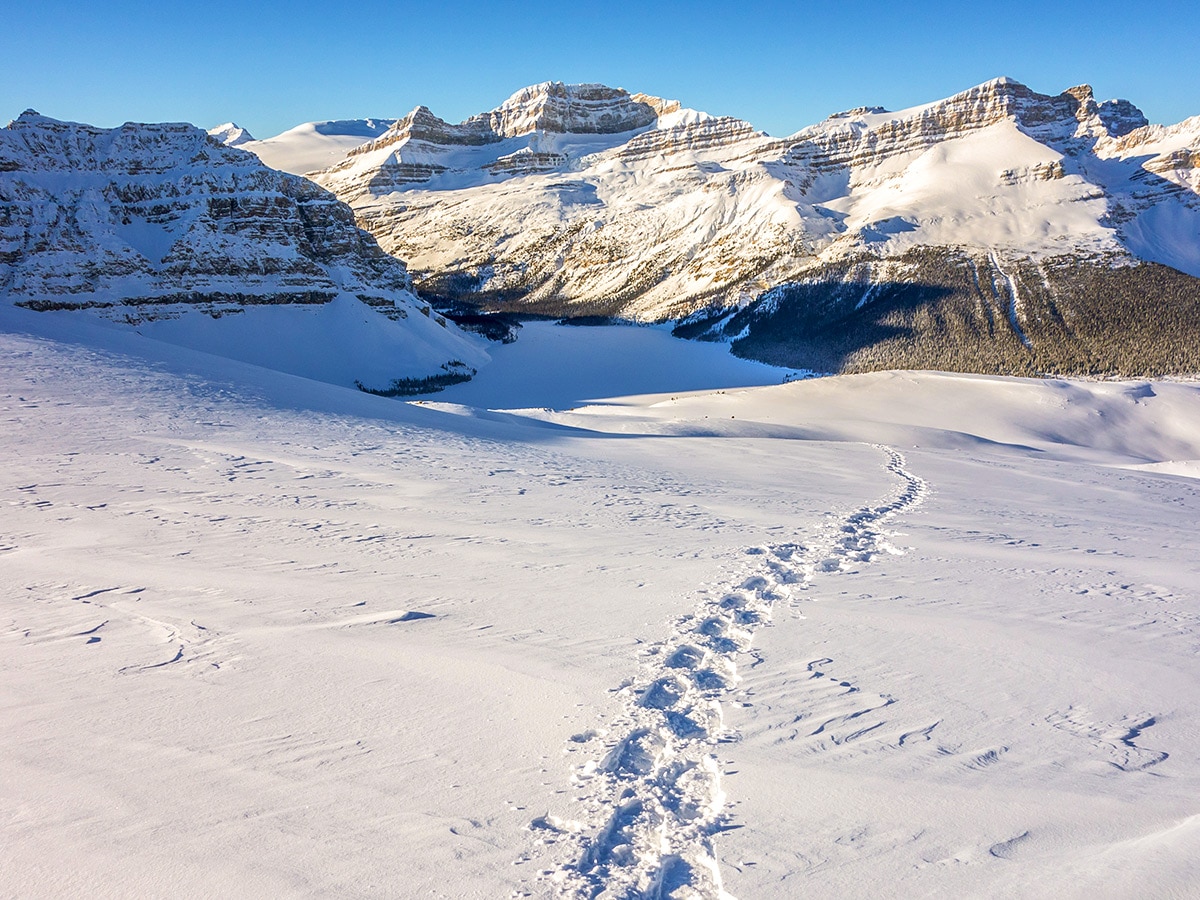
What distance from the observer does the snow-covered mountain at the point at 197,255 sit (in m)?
63.2

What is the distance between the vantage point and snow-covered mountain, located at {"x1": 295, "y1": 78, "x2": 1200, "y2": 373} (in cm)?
8812

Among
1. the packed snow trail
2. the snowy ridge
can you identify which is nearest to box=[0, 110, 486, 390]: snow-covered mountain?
the snowy ridge

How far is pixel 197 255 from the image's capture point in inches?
2660

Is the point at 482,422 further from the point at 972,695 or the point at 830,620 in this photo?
the point at 972,695

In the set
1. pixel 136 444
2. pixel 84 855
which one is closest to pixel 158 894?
pixel 84 855

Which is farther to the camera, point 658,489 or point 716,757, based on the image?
point 658,489

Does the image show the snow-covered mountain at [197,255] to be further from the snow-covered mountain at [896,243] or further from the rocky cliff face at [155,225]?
the snow-covered mountain at [896,243]

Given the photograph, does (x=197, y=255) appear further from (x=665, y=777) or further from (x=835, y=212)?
(x=835, y=212)

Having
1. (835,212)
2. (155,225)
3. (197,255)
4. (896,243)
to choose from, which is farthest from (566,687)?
(835,212)

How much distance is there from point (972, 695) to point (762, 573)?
11.0ft

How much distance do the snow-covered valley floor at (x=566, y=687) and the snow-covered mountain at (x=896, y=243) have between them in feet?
251

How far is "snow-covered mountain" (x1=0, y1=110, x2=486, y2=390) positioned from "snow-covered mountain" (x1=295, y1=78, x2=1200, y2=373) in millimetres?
43786

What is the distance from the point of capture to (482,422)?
24.1 m

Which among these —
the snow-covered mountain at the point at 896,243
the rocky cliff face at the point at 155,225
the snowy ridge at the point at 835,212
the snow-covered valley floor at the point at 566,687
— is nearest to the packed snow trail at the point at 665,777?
the snow-covered valley floor at the point at 566,687
